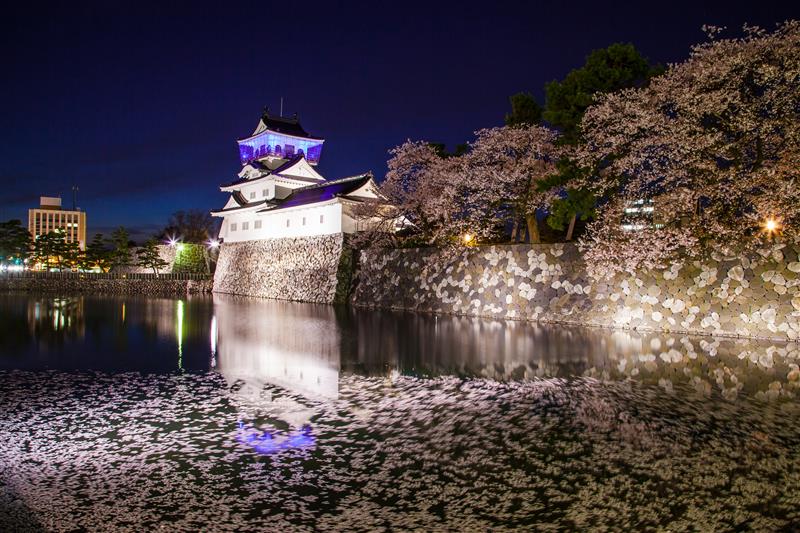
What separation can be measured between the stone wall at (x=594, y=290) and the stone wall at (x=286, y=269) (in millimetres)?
4139

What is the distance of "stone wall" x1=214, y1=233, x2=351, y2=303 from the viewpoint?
93.4ft

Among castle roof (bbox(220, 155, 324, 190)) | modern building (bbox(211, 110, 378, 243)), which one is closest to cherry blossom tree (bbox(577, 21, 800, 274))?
modern building (bbox(211, 110, 378, 243))

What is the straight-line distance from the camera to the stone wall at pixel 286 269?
28453mm

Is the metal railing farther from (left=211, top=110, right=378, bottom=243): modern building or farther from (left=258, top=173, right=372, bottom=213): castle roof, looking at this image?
(left=258, top=173, right=372, bottom=213): castle roof

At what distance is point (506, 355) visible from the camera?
1043 centimetres

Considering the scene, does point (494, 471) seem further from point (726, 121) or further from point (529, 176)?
point (529, 176)

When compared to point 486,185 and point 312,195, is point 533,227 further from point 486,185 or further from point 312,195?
point 312,195

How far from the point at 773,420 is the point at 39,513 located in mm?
6370

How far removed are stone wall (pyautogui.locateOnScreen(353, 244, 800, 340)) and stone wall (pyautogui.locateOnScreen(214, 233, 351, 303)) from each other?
163 inches

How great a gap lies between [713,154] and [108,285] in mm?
35968

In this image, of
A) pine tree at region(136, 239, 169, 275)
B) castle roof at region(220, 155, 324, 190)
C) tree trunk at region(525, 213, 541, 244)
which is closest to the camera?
tree trunk at region(525, 213, 541, 244)

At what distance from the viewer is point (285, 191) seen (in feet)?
118

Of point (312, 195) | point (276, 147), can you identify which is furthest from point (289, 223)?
point (276, 147)

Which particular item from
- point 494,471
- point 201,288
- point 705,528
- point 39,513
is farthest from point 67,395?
point 201,288
